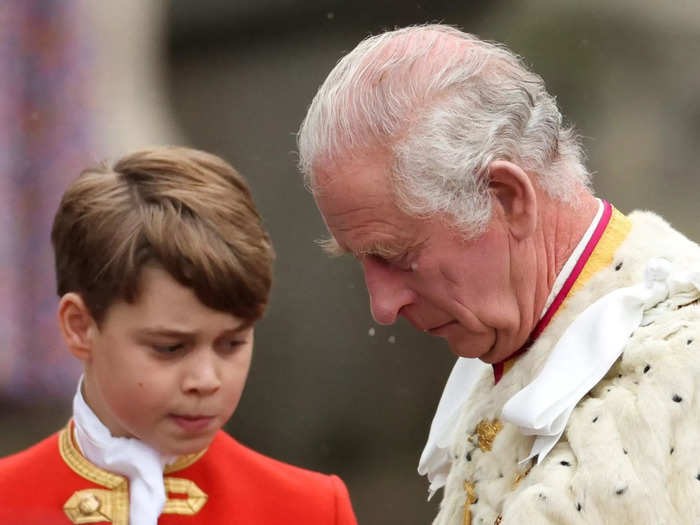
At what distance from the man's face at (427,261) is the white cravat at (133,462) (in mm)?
670

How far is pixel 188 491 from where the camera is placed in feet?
9.58

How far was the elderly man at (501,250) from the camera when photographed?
2348mm

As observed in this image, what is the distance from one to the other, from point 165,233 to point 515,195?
817mm

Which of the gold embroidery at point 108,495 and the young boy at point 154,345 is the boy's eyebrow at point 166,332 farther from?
the gold embroidery at point 108,495

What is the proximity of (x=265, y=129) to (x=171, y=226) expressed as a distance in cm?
232

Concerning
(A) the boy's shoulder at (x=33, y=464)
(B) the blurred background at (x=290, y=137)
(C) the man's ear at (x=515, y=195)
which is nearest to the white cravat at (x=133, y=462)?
(A) the boy's shoulder at (x=33, y=464)

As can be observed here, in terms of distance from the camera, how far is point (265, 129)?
5066mm

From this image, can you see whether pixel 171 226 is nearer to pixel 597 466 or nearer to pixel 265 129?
pixel 597 466

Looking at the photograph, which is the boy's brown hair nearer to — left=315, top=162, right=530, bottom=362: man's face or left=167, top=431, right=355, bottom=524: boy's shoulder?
left=315, top=162, right=530, bottom=362: man's face

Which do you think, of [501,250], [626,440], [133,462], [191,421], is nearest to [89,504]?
[133,462]

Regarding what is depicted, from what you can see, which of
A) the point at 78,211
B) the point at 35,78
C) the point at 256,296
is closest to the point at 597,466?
the point at 256,296

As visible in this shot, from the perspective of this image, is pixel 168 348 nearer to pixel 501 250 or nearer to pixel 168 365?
pixel 168 365

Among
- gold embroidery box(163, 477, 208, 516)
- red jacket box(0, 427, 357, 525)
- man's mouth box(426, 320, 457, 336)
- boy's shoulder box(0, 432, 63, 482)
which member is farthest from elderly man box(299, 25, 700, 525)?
boy's shoulder box(0, 432, 63, 482)

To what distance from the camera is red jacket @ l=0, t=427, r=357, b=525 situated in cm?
286
